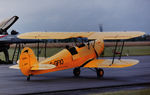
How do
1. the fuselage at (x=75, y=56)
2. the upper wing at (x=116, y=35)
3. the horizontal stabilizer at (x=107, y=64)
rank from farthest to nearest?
the horizontal stabilizer at (x=107, y=64) → the upper wing at (x=116, y=35) → the fuselage at (x=75, y=56)

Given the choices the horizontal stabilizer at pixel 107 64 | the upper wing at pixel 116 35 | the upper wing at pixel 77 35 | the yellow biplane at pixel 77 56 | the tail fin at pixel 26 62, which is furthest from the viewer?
the upper wing at pixel 77 35

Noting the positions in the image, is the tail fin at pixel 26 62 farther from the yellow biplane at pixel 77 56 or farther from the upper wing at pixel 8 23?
the upper wing at pixel 8 23

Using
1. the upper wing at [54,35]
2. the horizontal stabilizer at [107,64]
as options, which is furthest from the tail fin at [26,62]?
the horizontal stabilizer at [107,64]

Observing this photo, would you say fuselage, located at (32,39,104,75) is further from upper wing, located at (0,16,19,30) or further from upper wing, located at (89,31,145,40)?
upper wing, located at (0,16,19,30)

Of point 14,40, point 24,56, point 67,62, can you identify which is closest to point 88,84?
point 67,62

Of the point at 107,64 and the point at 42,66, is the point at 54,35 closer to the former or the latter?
the point at 42,66

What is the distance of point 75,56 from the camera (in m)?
16.0

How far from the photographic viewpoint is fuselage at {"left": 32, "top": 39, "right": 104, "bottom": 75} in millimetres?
15016

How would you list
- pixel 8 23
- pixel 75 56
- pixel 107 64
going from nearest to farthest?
1. pixel 107 64
2. pixel 75 56
3. pixel 8 23

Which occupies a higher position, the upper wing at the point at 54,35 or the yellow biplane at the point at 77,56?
the upper wing at the point at 54,35

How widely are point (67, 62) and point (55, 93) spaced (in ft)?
13.2

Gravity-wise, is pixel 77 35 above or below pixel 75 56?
above

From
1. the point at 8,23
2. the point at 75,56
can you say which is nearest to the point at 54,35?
the point at 75,56

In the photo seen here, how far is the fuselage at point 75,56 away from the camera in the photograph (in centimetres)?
1502
